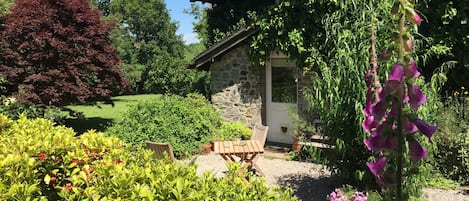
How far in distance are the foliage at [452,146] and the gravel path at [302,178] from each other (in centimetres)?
63

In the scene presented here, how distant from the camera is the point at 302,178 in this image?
6797mm

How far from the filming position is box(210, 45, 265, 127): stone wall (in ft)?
32.3

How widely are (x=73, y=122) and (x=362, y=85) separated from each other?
41.5ft

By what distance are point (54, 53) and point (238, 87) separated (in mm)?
4812

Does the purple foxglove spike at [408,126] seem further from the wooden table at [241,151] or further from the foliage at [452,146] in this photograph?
the foliage at [452,146]

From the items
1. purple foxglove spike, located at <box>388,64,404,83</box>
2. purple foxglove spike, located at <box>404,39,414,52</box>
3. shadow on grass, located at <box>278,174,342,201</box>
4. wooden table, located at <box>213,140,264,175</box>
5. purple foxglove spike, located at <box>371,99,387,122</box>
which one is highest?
purple foxglove spike, located at <box>404,39,414,52</box>

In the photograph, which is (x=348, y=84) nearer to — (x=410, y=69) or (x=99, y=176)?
(x=99, y=176)

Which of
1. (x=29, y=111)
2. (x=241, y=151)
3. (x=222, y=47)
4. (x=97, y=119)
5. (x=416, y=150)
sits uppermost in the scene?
(x=222, y=47)

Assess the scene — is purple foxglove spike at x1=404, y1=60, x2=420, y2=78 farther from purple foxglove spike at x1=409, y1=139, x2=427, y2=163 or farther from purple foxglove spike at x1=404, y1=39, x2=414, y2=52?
purple foxglove spike at x1=409, y1=139, x2=427, y2=163

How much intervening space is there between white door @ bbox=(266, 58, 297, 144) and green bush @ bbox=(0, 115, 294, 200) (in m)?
6.26

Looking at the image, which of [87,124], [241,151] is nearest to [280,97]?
[241,151]

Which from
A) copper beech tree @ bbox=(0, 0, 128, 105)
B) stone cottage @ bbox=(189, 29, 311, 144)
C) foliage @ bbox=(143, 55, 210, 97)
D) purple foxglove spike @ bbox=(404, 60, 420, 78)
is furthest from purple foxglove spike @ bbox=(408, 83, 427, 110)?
foliage @ bbox=(143, 55, 210, 97)

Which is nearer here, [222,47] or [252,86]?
[222,47]

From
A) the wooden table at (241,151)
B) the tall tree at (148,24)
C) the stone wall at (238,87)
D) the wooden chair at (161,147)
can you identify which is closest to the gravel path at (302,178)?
the wooden table at (241,151)
